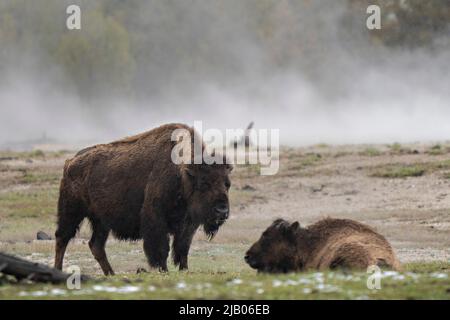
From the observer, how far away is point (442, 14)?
6450cm

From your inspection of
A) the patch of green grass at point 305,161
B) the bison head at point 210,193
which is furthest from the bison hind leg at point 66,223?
the patch of green grass at point 305,161

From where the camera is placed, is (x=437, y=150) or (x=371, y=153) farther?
(x=371, y=153)

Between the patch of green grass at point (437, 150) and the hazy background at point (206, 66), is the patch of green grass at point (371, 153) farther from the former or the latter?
the hazy background at point (206, 66)

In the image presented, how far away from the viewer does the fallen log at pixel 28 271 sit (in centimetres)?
1152

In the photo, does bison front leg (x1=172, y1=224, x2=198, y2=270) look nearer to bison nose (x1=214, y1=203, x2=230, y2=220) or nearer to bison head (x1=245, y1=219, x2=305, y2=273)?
bison nose (x1=214, y1=203, x2=230, y2=220)

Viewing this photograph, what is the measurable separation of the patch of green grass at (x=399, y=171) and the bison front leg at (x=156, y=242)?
629 inches

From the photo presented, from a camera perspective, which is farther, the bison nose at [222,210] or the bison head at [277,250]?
the bison nose at [222,210]

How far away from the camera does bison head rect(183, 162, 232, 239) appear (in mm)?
15828

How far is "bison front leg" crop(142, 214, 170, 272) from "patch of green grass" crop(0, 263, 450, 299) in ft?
14.0

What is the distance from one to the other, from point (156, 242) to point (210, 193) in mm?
1181

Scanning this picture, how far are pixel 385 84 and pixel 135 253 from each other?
49.1 m

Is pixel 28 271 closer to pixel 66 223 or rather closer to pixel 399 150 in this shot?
pixel 66 223

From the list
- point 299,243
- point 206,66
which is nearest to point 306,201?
point 299,243

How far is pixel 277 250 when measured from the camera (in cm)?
1383
